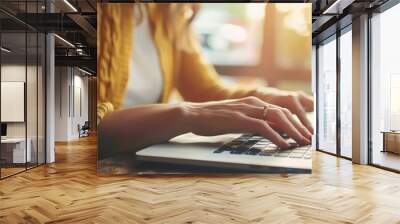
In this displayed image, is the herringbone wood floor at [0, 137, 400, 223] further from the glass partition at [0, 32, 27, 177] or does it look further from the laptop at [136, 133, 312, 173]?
the glass partition at [0, 32, 27, 177]

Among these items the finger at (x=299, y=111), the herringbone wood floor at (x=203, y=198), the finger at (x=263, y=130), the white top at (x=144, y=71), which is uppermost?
the white top at (x=144, y=71)

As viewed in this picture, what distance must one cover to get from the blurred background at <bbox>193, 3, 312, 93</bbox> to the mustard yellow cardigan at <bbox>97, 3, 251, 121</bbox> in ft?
0.87

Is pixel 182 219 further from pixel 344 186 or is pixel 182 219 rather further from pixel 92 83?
pixel 92 83

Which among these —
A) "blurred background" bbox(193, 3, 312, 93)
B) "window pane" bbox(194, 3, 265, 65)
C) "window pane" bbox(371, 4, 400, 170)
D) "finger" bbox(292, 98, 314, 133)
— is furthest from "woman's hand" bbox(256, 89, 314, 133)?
"window pane" bbox(371, 4, 400, 170)

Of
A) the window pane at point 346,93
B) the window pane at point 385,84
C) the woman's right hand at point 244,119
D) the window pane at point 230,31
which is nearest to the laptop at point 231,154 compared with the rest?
the woman's right hand at point 244,119

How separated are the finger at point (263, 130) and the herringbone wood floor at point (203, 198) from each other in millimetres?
563

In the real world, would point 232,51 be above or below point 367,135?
above

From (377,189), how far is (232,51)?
10.2ft

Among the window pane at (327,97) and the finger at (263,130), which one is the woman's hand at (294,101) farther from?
the window pane at (327,97)

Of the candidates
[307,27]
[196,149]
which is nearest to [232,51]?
[307,27]

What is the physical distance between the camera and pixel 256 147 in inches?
254

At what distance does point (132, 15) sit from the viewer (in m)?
6.55

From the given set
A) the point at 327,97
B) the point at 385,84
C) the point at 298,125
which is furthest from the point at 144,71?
the point at 327,97

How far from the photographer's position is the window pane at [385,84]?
7113 millimetres
